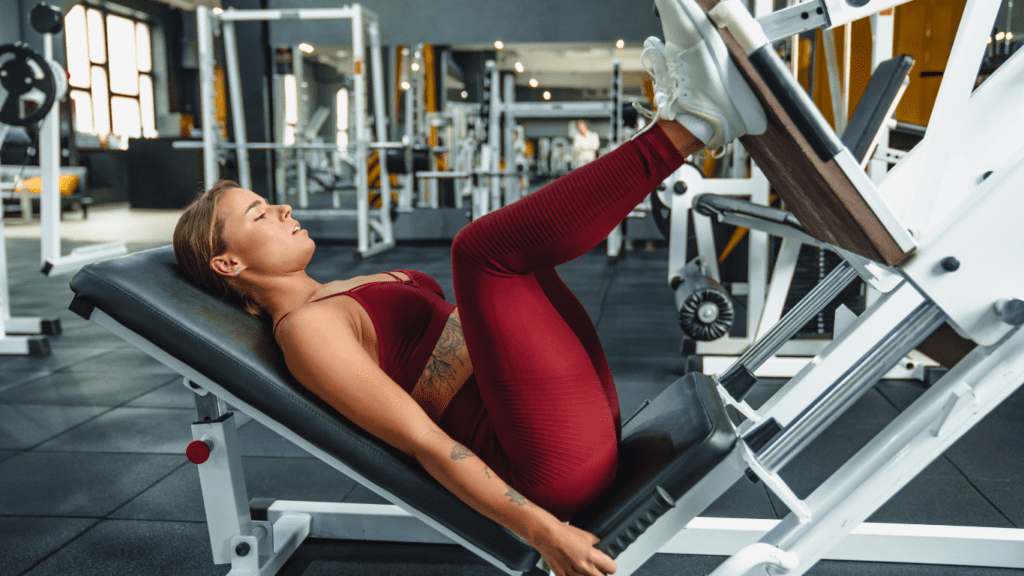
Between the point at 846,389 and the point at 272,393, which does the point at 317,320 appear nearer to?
the point at 272,393

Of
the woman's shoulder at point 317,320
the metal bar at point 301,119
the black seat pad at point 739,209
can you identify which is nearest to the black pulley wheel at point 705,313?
the black seat pad at point 739,209

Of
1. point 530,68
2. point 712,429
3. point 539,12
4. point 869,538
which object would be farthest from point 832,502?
point 530,68

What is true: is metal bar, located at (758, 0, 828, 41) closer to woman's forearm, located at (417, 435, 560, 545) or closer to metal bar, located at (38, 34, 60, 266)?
woman's forearm, located at (417, 435, 560, 545)

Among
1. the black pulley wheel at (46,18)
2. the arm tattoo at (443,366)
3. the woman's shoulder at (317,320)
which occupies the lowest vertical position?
the arm tattoo at (443,366)

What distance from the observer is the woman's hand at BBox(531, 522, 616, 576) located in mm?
898

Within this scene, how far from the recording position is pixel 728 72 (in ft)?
2.56

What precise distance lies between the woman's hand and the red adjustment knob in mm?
553

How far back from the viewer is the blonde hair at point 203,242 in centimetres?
107

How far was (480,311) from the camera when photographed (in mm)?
924

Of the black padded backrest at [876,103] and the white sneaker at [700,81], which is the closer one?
the white sneaker at [700,81]

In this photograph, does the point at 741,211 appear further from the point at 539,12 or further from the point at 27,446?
the point at 539,12

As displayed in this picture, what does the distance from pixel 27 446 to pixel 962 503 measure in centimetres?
233

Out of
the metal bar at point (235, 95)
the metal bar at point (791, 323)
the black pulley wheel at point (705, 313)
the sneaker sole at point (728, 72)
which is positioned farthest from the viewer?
the metal bar at point (235, 95)

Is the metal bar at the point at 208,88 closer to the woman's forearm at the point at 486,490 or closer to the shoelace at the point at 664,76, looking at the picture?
the woman's forearm at the point at 486,490
